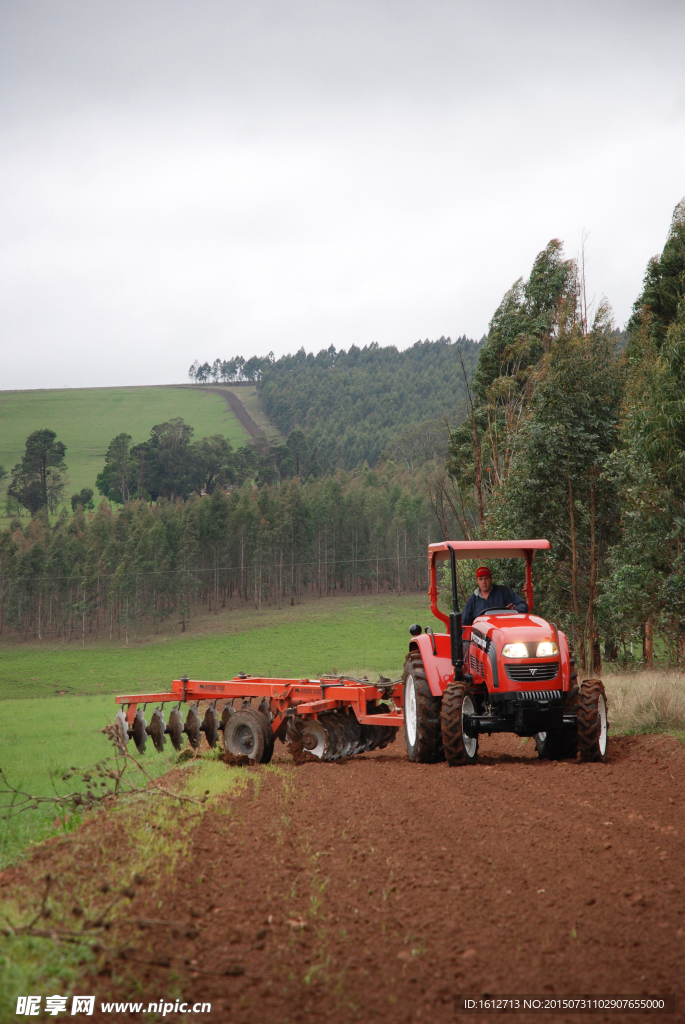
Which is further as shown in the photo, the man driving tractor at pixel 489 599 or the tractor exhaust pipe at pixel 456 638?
the man driving tractor at pixel 489 599

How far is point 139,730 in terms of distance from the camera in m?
12.2

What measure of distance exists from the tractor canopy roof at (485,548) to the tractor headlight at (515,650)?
1.28m

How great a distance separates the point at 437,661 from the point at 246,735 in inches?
112

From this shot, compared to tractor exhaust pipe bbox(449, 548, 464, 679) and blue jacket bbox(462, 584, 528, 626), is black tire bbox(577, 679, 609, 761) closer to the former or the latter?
blue jacket bbox(462, 584, 528, 626)

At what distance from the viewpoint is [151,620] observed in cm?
7656

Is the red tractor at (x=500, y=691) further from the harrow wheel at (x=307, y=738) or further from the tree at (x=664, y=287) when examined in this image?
the tree at (x=664, y=287)

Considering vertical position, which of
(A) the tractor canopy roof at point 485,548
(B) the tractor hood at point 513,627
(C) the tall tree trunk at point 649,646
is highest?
(A) the tractor canopy roof at point 485,548

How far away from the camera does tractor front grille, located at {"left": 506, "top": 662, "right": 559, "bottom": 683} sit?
8758 millimetres

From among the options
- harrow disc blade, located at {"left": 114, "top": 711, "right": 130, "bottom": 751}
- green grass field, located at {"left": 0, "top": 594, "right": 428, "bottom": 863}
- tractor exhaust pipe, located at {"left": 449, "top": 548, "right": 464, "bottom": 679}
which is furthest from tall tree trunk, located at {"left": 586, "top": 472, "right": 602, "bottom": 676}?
harrow disc blade, located at {"left": 114, "top": 711, "right": 130, "bottom": 751}

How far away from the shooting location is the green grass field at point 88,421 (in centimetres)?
14441

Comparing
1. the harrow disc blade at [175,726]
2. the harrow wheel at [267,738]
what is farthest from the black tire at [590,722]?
the harrow disc blade at [175,726]

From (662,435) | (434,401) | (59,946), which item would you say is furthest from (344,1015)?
(434,401)

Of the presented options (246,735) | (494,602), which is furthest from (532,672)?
(246,735)

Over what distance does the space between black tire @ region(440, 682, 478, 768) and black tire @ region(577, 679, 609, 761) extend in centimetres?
117
